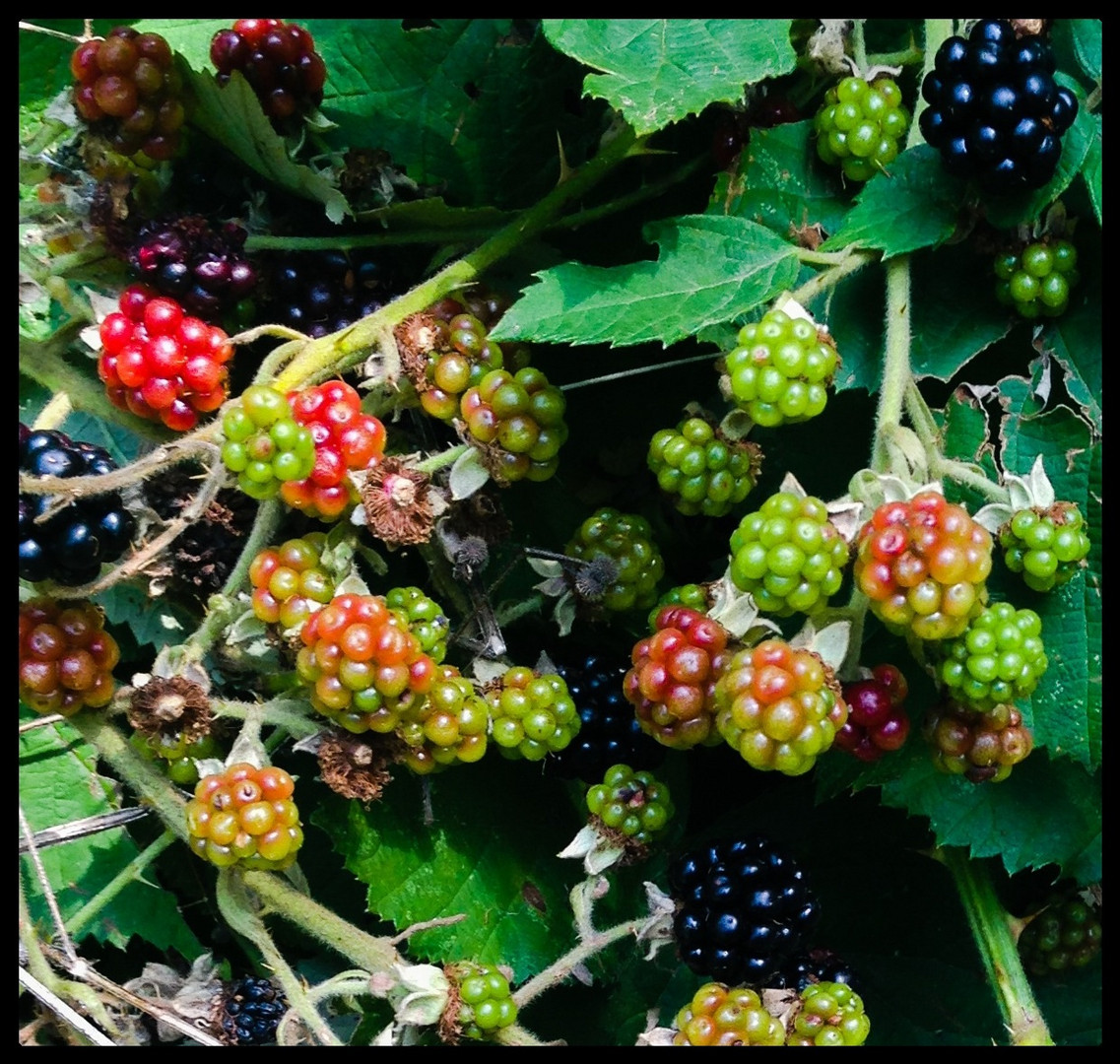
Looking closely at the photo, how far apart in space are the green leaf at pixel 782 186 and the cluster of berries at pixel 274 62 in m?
0.52

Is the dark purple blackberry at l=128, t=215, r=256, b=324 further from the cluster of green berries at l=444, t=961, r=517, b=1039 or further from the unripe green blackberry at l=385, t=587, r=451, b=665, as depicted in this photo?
the cluster of green berries at l=444, t=961, r=517, b=1039

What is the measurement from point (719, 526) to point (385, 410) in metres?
0.48

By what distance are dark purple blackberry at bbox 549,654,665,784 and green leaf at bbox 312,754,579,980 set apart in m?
0.16

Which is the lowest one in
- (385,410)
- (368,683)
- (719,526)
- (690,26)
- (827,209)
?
(719,526)

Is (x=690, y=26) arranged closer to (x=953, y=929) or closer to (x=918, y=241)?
(x=918, y=241)

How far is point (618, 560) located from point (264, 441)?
43 cm

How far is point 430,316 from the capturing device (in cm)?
132

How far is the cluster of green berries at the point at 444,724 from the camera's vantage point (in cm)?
121

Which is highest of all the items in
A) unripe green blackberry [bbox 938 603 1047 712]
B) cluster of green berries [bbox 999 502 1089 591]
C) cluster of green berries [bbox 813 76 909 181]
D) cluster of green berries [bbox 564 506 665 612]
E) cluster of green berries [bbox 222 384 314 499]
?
cluster of green berries [bbox 813 76 909 181]

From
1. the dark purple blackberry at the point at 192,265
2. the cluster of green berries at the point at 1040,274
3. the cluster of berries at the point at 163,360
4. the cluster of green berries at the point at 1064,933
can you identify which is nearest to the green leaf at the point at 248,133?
the dark purple blackberry at the point at 192,265

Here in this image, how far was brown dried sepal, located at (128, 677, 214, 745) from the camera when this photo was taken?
1240 mm

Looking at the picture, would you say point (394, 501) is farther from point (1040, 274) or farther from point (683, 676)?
point (1040, 274)

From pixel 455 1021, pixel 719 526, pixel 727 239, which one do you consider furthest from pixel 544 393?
pixel 455 1021

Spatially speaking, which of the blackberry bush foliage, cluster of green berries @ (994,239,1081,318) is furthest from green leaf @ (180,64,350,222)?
cluster of green berries @ (994,239,1081,318)
